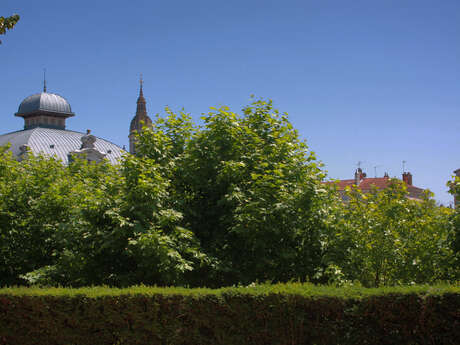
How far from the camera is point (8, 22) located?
1040cm

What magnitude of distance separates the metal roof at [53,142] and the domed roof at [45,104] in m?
12.5

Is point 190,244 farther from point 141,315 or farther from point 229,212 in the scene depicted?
point 141,315

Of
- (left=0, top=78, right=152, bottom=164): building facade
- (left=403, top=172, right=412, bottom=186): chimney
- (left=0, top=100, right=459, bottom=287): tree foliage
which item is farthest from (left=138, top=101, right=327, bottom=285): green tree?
(left=403, top=172, right=412, bottom=186): chimney

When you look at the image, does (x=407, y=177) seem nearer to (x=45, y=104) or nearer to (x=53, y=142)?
(x=53, y=142)

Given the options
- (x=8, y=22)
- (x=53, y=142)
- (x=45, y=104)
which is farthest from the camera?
(x=45, y=104)

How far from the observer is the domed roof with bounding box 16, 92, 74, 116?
323 ft

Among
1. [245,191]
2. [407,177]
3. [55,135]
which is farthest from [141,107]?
[245,191]

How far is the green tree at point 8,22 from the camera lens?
10.4 meters

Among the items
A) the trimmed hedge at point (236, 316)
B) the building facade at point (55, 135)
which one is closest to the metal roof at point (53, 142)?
the building facade at point (55, 135)

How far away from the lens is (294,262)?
12.1m

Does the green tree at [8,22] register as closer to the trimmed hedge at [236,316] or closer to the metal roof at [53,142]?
the trimmed hedge at [236,316]

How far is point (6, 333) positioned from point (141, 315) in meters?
2.73

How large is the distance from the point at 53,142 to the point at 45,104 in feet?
71.6

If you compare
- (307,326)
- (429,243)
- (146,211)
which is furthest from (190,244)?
(429,243)
